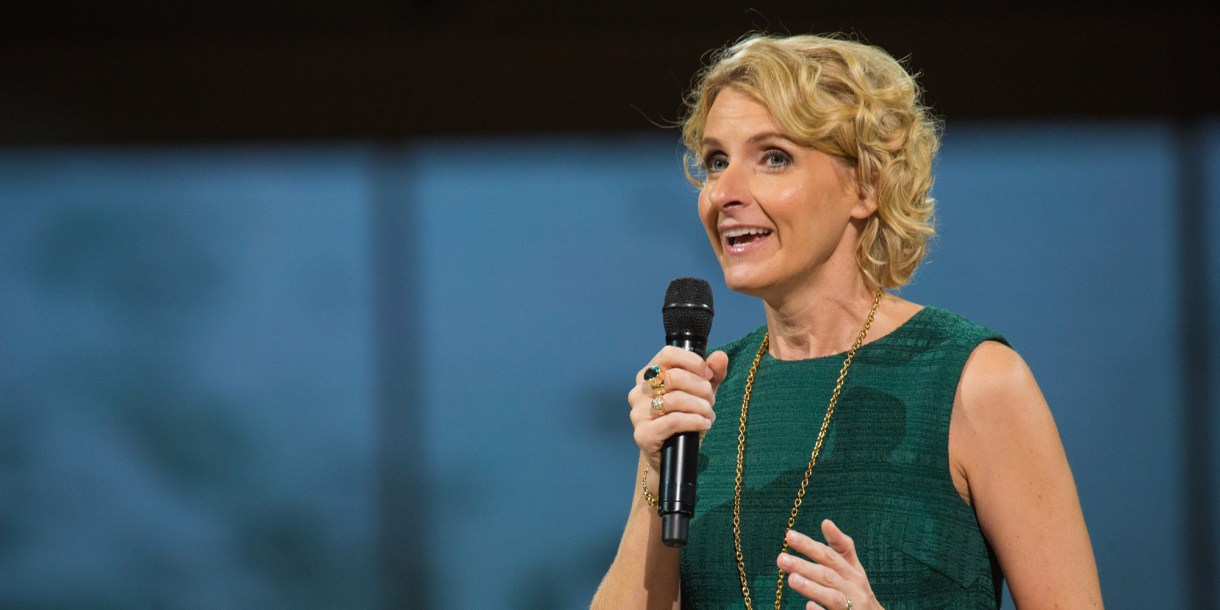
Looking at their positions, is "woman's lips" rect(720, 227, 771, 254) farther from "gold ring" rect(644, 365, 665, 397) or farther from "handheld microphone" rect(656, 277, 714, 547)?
"gold ring" rect(644, 365, 665, 397)

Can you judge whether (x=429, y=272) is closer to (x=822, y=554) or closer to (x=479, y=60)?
(x=479, y=60)

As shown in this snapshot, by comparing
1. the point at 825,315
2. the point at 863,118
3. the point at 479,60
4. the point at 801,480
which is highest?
the point at 479,60

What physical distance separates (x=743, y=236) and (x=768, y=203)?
56 mm

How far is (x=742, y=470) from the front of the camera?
1.57 metres

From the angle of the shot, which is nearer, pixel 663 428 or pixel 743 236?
pixel 663 428

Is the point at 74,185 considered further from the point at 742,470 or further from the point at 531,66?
the point at 742,470

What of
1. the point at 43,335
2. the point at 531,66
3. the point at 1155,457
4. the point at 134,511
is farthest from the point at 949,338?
the point at 43,335

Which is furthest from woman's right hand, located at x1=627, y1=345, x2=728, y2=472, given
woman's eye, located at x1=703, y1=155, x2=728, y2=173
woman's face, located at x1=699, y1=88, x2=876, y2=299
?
woman's eye, located at x1=703, y1=155, x2=728, y2=173

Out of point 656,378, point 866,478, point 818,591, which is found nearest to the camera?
point 818,591

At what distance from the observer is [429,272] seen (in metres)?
3.33

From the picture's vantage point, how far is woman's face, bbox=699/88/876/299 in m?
1.49

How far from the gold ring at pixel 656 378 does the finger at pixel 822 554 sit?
0.65ft

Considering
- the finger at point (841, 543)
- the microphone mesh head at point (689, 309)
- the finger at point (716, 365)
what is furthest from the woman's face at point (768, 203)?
the finger at point (841, 543)

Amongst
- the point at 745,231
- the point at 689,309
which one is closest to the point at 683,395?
the point at 689,309
